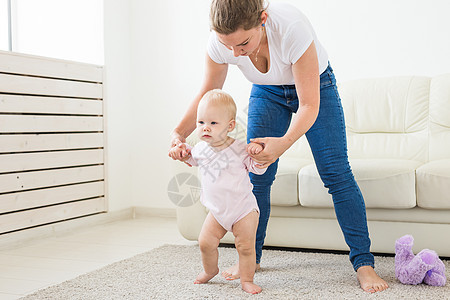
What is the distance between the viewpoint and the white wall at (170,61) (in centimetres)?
306

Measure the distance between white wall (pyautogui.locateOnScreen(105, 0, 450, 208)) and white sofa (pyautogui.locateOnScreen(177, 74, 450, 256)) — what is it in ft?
1.06

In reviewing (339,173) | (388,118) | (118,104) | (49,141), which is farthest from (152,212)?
(339,173)

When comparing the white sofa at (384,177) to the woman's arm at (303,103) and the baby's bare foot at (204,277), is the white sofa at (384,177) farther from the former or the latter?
the woman's arm at (303,103)

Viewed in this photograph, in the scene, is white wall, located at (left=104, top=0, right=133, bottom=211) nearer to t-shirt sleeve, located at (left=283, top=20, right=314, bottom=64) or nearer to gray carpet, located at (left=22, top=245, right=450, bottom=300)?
gray carpet, located at (left=22, top=245, right=450, bottom=300)

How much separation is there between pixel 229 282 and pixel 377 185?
0.79 m

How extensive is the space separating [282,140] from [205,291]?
60 cm

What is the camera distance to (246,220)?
1.70m

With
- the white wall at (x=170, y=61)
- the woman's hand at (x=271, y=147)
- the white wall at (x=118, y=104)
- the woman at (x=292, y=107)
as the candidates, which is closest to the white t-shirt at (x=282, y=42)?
the woman at (x=292, y=107)

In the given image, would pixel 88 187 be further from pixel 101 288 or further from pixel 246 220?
pixel 246 220

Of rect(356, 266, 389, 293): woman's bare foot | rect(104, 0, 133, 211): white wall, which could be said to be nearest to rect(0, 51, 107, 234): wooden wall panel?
rect(104, 0, 133, 211): white wall

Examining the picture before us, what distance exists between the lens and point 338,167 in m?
1.74

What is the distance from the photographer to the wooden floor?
2.00 m

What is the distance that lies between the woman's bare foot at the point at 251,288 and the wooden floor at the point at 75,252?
749 millimetres

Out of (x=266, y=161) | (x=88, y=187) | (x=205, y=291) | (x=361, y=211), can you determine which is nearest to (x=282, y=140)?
(x=266, y=161)
